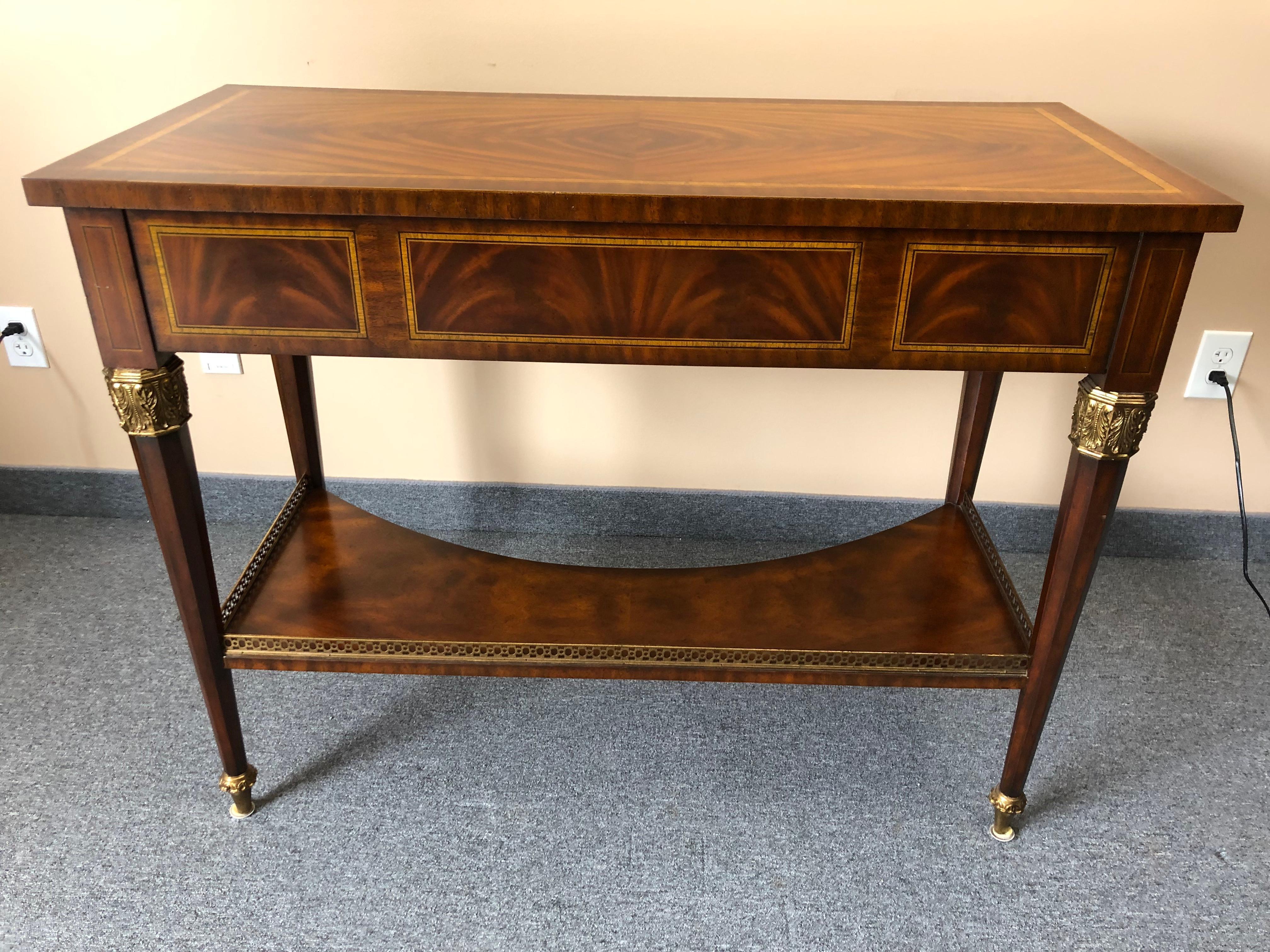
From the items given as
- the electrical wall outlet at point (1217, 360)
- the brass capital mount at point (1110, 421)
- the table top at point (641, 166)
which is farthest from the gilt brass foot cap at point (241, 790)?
the electrical wall outlet at point (1217, 360)

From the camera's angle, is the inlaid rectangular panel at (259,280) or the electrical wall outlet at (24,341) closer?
the inlaid rectangular panel at (259,280)

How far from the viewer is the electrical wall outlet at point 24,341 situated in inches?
65.6

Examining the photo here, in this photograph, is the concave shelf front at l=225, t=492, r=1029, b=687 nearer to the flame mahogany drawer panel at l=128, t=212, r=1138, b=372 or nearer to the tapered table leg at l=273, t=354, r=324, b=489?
the tapered table leg at l=273, t=354, r=324, b=489

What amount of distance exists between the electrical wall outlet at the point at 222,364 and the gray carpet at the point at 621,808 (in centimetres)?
41

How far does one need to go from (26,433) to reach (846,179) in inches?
62.5

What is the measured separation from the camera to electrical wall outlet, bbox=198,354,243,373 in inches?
66.1

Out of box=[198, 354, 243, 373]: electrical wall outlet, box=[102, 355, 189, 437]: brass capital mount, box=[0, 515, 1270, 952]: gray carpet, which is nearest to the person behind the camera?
box=[102, 355, 189, 437]: brass capital mount


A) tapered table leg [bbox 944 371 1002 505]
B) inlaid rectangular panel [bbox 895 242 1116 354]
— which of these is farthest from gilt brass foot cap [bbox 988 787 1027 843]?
inlaid rectangular panel [bbox 895 242 1116 354]

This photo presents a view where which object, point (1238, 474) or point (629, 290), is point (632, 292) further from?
point (1238, 474)

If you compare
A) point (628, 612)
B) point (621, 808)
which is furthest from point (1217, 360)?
point (621, 808)

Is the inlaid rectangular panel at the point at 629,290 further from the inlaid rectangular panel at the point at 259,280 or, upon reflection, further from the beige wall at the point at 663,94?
the beige wall at the point at 663,94

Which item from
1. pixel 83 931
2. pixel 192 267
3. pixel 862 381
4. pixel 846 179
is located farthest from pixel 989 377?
pixel 83 931

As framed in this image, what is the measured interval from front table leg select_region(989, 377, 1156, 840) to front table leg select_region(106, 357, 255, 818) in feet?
3.02

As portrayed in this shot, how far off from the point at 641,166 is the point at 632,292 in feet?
0.46
